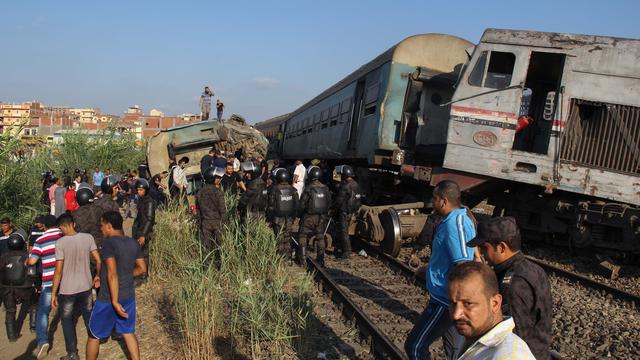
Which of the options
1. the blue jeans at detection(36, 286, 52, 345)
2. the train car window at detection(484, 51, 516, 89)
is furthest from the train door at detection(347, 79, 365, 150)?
the blue jeans at detection(36, 286, 52, 345)

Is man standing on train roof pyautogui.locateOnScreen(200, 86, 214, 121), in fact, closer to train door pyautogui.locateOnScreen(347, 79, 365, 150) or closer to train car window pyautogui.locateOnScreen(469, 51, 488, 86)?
train door pyautogui.locateOnScreen(347, 79, 365, 150)

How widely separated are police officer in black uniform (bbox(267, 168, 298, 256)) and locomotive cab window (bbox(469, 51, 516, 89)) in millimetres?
3407

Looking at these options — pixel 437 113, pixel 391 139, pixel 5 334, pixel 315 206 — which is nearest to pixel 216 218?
pixel 315 206

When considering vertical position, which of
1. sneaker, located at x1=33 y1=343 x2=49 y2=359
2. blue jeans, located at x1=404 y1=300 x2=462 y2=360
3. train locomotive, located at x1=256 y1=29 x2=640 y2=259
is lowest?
sneaker, located at x1=33 y1=343 x2=49 y2=359

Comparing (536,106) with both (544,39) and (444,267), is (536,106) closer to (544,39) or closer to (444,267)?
(544,39)

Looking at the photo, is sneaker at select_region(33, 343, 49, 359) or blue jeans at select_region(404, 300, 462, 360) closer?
blue jeans at select_region(404, 300, 462, 360)

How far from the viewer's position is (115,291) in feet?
14.9

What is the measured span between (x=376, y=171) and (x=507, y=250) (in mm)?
8346

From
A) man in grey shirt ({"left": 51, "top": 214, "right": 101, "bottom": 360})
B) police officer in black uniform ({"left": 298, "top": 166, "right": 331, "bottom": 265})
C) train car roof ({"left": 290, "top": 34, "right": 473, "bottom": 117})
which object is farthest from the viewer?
train car roof ({"left": 290, "top": 34, "right": 473, "bottom": 117})

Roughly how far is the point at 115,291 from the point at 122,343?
1523 millimetres

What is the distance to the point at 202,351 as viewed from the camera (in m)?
4.79

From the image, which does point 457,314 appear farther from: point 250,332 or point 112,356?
point 112,356

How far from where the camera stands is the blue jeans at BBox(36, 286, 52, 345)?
18.5 feet

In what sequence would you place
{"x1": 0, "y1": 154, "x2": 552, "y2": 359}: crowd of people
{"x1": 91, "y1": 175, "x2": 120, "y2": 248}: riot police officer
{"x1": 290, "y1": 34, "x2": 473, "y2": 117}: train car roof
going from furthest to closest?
1. {"x1": 290, "y1": 34, "x2": 473, "y2": 117}: train car roof
2. {"x1": 91, "y1": 175, "x2": 120, "y2": 248}: riot police officer
3. {"x1": 0, "y1": 154, "x2": 552, "y2": 359}: crowd of people
